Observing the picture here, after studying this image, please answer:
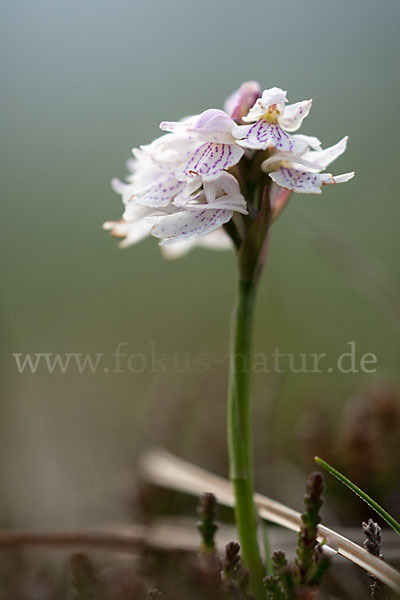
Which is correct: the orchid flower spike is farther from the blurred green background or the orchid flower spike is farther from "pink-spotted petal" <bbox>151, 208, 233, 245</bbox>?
the blurred green background

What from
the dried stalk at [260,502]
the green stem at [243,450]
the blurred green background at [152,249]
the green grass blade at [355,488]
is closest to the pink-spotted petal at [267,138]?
the green stem at [243,450]

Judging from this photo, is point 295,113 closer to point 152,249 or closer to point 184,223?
point 184,223

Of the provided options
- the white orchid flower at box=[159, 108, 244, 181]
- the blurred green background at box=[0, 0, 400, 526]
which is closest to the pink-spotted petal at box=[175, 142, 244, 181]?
the white orchid flower at box=[159, 108, 244, 181]

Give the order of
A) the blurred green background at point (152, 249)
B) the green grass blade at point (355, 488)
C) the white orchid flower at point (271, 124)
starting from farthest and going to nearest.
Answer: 1. the blurred green background at point (152, 249)
2. the white orchid flower at point (271, 124)
3. the green grass blade at point (355, 488)

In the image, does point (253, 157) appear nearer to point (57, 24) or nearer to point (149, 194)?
point (149, 194)

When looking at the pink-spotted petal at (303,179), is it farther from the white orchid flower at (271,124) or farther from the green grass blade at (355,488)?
the green grass blade at (355,488)

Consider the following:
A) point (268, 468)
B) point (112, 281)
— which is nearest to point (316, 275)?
point (112, 281)

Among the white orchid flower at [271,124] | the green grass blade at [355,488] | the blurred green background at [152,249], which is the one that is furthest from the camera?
the blurred green background at [152,249]

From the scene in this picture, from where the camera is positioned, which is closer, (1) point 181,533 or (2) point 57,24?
(1) point 181,533
